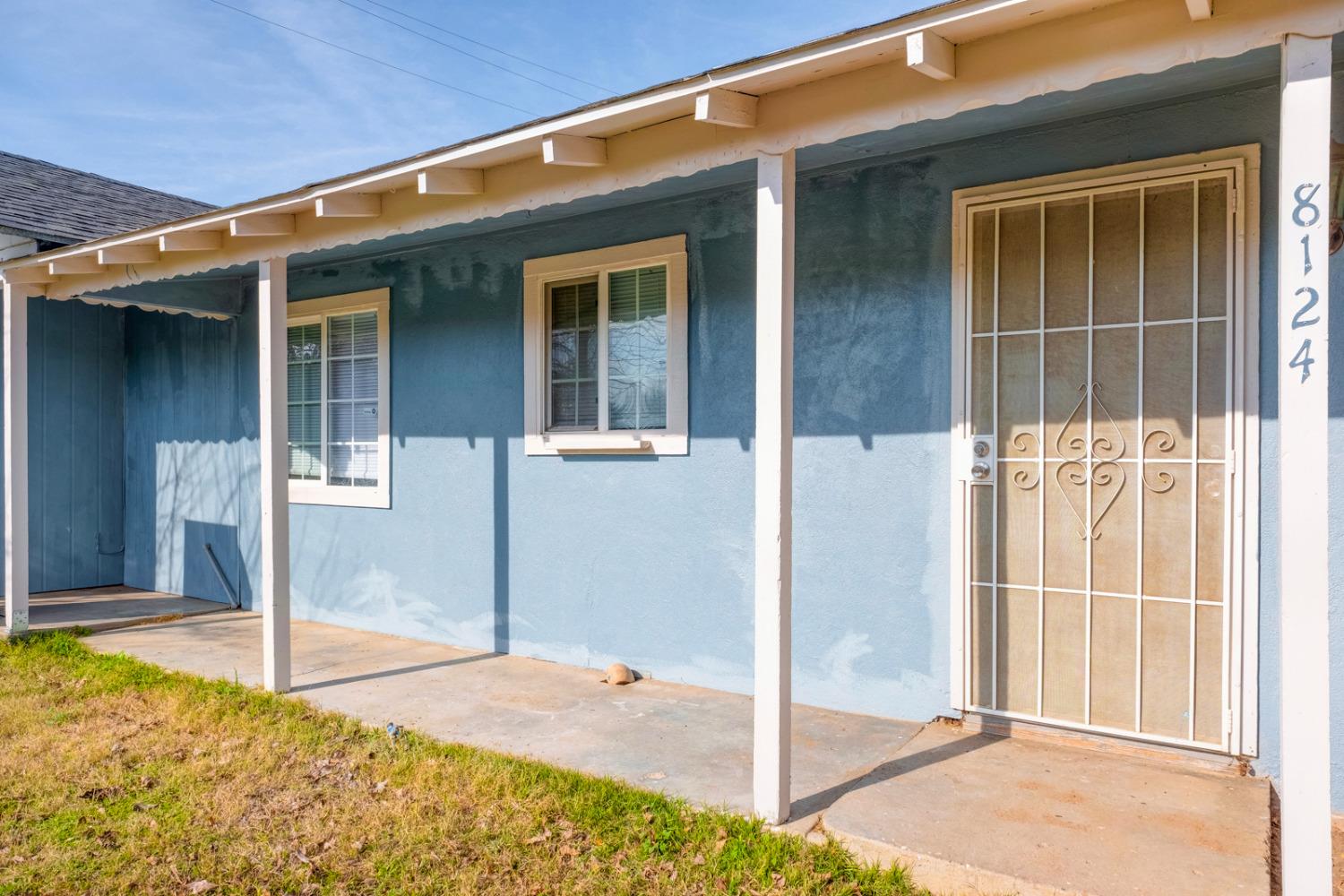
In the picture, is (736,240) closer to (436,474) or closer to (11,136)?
(436,474)

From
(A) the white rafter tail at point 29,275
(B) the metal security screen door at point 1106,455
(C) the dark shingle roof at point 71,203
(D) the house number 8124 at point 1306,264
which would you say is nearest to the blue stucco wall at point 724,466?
(B) the metal security screen door at point 1106,455

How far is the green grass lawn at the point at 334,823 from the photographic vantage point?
2.87 meters

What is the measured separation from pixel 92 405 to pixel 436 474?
4.52 metres

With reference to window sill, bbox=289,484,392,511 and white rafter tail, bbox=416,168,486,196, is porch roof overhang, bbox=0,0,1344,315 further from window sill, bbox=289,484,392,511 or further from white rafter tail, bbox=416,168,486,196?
window sill, bbox=289,484,392,511

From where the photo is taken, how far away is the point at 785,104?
3230mm

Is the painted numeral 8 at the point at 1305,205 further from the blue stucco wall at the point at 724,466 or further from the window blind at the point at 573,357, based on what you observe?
the window blind at the point at 573,357

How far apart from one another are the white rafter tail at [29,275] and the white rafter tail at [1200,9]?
688cm

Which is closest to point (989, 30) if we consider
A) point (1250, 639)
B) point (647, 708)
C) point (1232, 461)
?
point (1232, 461)

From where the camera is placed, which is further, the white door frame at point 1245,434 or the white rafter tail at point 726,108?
the white door frame at point 1245,434

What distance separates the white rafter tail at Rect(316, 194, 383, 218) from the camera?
4570 millimetres

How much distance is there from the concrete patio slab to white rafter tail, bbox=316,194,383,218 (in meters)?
4.10

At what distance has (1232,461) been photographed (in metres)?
3.47

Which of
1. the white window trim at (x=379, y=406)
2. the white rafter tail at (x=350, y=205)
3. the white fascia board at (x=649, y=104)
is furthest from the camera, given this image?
the white window trim at (x=379, y=406)

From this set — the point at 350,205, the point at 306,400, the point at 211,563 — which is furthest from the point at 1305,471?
the point at 211,563
